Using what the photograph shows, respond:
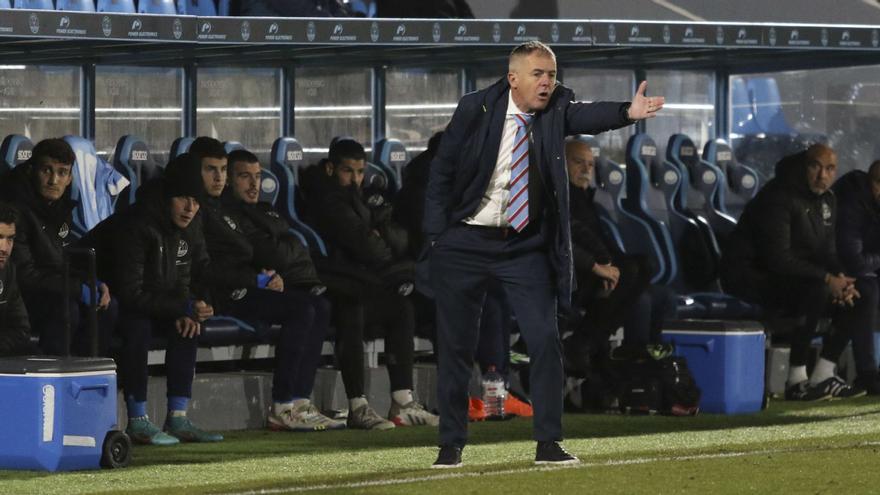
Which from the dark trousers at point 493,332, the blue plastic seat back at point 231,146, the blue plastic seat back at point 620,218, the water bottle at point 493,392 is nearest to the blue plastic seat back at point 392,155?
the blue plastic seat back at point 231,146

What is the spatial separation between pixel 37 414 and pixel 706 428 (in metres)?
4.18

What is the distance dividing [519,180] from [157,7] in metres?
3.92

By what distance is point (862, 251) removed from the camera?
15.5 metres

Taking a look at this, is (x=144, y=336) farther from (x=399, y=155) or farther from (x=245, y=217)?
(x=399, y=155)

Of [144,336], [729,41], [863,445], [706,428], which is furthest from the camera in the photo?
[729,41]

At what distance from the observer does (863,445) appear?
11156 mm

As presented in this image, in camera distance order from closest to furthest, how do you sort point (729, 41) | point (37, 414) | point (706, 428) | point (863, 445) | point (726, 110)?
1. point (37, 414)
2. point (863, 445)
3. point (706, 428)
4. point (729, 41)
5. point (726, 110)

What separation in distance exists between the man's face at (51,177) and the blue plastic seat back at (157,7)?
4.14 feet

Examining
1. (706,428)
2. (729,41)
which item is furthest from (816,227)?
(706,428)

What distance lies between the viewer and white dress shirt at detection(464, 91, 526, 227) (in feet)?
31.4

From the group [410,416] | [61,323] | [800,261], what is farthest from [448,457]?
[800,261]

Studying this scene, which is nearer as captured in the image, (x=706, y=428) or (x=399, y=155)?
(x=706, y=428)

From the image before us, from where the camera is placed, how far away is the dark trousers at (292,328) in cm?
1276

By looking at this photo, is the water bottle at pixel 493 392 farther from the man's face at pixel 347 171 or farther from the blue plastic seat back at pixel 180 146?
the blue plastic seat back at pixel 180 146
